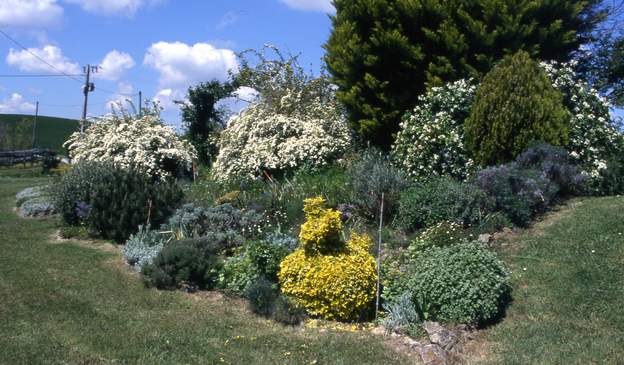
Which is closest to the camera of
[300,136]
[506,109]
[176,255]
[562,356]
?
[562,356]

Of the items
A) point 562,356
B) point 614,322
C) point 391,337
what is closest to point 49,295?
point 391,337

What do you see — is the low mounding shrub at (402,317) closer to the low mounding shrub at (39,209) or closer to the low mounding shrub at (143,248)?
the low mounding shrub at (143,248)

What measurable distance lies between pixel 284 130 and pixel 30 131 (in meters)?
39.5

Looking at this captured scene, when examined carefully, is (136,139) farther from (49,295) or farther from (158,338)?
(158,338)

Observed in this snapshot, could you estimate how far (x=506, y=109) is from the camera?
10875 millimetres

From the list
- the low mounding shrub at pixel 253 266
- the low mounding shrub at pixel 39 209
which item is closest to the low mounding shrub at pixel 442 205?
the low mounding shrub at pixel 253 266

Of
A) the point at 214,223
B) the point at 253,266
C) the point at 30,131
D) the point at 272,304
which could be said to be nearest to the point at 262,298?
the point at 272,304

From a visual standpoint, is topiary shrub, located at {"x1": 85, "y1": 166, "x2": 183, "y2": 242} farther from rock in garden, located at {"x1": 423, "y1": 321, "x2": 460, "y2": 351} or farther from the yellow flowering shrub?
rock in garden, located at {"x1": 423, "y1": 321, "x2": 460, "y2": 351}

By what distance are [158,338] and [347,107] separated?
768 centimetres

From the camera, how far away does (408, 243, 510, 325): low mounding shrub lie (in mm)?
7086

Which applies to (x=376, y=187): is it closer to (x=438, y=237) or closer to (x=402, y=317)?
(x=438, y=237)

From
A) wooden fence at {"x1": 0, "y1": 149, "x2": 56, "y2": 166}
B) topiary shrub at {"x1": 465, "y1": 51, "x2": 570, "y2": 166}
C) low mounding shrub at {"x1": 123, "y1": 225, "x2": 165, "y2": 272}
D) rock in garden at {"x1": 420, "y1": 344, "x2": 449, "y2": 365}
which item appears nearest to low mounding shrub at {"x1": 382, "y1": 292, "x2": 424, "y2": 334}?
rock in garden at {"x1": 420, "y1": 344, "x2": 449, "y2": 365}

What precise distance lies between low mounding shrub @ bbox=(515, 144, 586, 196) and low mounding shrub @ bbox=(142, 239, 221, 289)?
15.4 ft

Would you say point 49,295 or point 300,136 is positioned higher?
point 300,136
